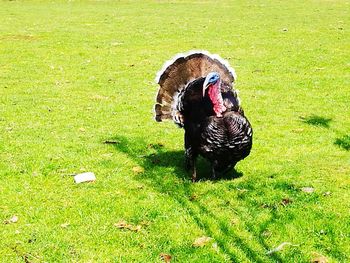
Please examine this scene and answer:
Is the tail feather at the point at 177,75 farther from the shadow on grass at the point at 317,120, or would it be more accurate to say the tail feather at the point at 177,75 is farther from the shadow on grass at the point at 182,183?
the shadow on grass at the point at 317,120

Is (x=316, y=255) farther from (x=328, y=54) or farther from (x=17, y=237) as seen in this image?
(x=328, y=54)

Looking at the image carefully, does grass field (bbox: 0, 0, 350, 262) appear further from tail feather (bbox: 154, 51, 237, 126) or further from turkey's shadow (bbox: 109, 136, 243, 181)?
tail feather (bbox: 154, 51, 237, 126)

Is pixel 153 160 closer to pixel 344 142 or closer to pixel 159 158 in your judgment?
pixel 159 158

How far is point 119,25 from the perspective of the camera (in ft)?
88.2

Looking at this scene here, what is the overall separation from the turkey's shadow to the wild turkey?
0.85 feet

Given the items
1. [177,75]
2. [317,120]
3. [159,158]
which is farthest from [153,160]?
[317,120]

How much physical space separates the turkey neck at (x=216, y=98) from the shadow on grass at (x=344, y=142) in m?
3.20

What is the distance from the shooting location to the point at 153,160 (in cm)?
984

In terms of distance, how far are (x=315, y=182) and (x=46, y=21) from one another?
2264 cm

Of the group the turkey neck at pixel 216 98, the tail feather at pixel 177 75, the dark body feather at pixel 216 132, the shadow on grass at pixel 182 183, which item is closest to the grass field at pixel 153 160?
the shadow on grass at pixel 182 183

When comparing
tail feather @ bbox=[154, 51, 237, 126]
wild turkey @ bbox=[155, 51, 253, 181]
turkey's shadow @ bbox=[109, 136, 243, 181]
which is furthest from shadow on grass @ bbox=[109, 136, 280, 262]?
tail feather @ bbox=[154, 51, 237, 126]

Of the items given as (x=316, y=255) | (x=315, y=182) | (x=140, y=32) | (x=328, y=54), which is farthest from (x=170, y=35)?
(x=316, y=255)

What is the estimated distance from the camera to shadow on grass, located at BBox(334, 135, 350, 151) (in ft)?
33.8

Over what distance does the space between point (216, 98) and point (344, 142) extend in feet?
11.7
